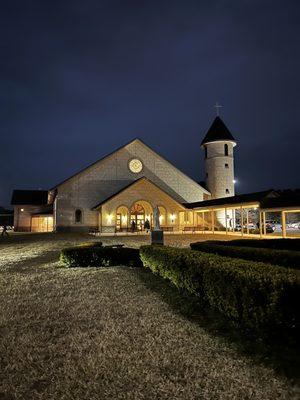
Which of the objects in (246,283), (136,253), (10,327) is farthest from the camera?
(136,253)

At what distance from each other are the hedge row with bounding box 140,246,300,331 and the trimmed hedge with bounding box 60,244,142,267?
5.03 meters

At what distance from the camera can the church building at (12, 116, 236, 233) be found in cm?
3434

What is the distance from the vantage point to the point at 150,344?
4941 mm

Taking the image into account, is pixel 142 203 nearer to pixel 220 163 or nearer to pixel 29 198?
pixel 220 163

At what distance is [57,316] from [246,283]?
12.5 feet

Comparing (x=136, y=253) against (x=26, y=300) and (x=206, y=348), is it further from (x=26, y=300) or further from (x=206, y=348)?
(x=206, y=348)

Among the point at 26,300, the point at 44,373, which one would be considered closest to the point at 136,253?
the point at 26,300

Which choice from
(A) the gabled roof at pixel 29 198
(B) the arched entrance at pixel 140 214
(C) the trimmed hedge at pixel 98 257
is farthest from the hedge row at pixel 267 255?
(A) the gabled roof at pixel 29 198

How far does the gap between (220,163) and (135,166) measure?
1115 centimetres

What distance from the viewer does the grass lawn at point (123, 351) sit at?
12.2ft

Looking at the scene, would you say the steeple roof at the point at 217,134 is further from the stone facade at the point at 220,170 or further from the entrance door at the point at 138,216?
the entrance door at the point at 138,216

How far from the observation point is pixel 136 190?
34312 millimetres

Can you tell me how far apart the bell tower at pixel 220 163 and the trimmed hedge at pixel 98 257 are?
29.7 metres

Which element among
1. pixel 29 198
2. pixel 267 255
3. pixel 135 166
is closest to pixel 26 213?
pixel 29 198
